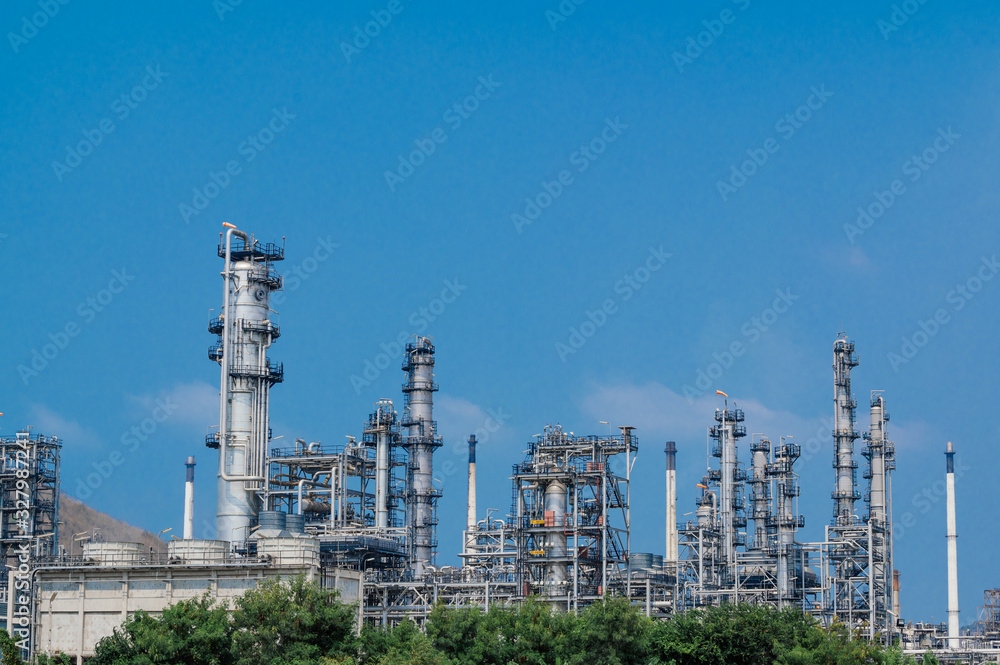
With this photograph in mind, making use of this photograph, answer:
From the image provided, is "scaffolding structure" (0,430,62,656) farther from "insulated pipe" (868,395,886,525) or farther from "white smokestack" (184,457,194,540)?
"insulated pipe" (868,395,886,525)

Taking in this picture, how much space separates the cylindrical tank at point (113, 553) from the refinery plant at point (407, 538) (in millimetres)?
74

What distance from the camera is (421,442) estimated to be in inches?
3597

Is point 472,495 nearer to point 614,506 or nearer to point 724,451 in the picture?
point 724,451

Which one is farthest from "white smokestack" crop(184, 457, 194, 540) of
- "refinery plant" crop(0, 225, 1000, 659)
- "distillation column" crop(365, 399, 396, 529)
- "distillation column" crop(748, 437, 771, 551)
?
"distillation column" crop(748, 437, 771, 551)

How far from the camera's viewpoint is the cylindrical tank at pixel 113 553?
216 ft

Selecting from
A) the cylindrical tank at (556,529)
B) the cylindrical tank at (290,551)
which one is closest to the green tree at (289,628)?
the cylindrical tank at (290,551)

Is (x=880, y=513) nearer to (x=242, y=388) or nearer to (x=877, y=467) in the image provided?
(x=877, y=467)

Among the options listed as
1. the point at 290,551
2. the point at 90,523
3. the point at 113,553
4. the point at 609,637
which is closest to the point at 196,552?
the point at 113,553

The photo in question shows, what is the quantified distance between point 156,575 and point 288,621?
14807mm

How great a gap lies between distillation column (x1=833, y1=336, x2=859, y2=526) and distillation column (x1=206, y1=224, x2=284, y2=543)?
1803 inches

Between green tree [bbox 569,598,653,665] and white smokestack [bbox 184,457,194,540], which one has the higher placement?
white smokestack [bbox 184,457,194,540]

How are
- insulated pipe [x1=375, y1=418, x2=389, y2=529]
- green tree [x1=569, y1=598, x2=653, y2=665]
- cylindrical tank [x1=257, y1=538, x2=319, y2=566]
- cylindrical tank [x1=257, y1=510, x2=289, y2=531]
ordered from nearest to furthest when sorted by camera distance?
green tree [x1=569, y1=598, x2=653, y2=665] → cylindrical tank [x1=257, y1=538, x2=319, y2=566] → cylindrical tank [x1=257, y1=510, x2=289, y2=531] → insulated pipe [x1=375, y1=418, x2=389, y2=529]

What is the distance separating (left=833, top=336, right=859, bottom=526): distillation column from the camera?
105438 mm

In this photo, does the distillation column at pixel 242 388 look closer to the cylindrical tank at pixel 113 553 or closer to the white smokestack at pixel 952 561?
the cylindrical tank at pixel 113 553
